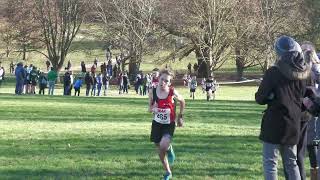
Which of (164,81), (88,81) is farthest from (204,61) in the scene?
(164,81)

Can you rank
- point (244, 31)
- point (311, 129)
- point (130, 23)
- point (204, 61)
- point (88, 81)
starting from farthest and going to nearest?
point (130, 23) < point (204, 61) < point (244, 31) < point (88, 81) < point (311, 129)

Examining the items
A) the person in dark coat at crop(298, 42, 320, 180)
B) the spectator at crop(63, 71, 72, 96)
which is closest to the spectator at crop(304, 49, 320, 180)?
the person in dark coat at crop(298, 42, 320, 180)

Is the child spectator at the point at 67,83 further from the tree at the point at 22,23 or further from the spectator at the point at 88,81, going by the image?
the tree at the point at 22,23

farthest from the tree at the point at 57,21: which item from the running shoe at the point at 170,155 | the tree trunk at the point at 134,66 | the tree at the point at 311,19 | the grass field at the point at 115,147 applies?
the running shoe at the point at 170,155

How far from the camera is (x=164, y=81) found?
9.39 m

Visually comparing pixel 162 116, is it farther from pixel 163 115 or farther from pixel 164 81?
pixel 164 81

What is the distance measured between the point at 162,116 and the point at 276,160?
2.76 meters

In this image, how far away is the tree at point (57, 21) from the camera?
59312mm

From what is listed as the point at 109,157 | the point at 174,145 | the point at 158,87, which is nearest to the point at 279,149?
the point at 158,87

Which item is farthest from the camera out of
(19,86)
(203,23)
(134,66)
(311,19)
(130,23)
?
(311,19)

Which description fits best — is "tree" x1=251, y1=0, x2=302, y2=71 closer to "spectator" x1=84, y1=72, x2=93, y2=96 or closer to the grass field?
"spectator" x1=84, y1=72, x2=93, y2=96

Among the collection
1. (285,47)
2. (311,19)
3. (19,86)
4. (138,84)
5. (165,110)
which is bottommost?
(138,84)

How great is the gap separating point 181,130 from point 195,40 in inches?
1463

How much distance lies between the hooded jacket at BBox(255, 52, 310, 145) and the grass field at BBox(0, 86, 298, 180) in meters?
2.70
